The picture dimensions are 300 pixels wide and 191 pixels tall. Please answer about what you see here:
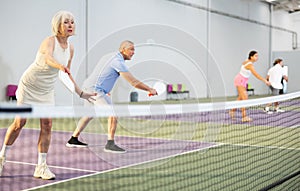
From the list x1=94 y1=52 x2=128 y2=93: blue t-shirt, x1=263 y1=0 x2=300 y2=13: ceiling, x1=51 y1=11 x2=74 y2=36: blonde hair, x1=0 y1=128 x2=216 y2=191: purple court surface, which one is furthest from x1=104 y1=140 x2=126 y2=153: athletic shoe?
x1=263 y1=0 x2=300 y2=13: ceiling

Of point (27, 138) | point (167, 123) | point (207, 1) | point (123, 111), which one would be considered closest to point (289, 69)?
point (207, 1)

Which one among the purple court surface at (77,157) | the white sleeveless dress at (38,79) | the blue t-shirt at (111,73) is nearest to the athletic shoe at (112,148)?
the purple court surface at (77,157)

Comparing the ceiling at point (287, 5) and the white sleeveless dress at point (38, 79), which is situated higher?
the ceiling at point (287, 5)

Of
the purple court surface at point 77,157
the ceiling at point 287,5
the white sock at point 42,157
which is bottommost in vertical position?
the purple court surface at point 77,157

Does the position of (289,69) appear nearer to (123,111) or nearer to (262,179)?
(262,179)

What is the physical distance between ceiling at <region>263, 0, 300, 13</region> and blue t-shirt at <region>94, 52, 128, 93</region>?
2461 centimetres

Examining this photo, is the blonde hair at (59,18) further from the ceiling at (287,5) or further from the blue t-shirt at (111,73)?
the ceiling at (287,5)

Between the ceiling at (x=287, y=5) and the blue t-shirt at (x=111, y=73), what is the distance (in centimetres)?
2461

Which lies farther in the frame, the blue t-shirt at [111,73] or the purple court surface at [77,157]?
the blue t-shirt at [111,73]

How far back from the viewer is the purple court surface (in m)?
4.77

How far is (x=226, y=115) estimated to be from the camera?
11930 mm

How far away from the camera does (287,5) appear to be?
3067 cm

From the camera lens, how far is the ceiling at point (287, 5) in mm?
29484

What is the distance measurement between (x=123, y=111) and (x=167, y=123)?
7.66m
